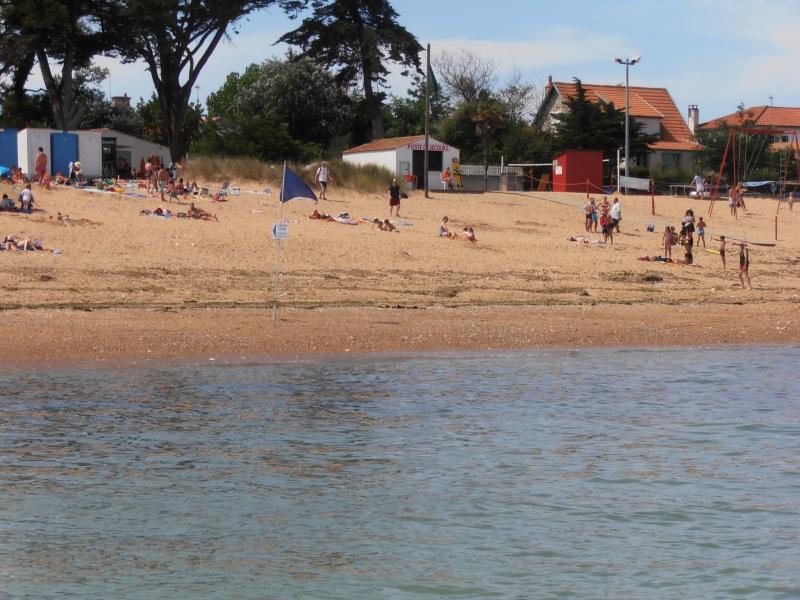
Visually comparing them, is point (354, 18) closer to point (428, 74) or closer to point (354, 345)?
point (428, 74)

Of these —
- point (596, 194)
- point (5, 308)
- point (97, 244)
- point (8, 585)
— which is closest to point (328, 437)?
point (8, 585)

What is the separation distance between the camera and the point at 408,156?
47688 millimetres

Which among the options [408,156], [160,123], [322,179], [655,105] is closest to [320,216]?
[322,179]

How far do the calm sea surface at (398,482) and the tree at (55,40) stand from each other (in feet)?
109

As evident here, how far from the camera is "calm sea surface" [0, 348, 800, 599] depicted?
8961 millimetres

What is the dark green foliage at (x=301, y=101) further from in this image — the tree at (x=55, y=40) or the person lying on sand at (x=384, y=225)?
the person lying on sand at (x=384, y=225)

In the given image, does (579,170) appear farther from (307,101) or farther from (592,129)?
(307,101)

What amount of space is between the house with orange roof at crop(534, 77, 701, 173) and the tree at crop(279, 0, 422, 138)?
1454 centimetres

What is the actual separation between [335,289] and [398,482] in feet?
39.1

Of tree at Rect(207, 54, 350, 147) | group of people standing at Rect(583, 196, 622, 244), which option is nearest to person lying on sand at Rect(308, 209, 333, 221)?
group of people standing at Rect(583, 196, 622, 244)

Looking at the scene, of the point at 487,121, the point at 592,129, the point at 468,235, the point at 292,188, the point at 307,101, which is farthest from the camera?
the point at 307,101

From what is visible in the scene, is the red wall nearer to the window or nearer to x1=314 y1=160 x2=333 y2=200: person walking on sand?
x1=314 y1=160 x2=333 y2=200: person walking on sand

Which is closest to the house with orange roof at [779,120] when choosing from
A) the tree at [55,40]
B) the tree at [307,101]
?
the tree at [307,101]

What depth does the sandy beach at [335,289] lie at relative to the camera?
62.1ft
